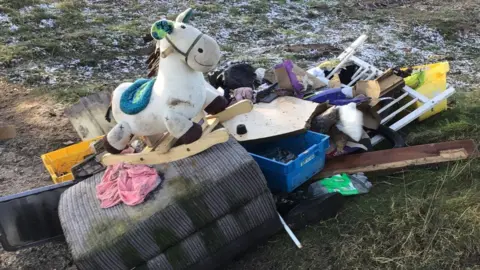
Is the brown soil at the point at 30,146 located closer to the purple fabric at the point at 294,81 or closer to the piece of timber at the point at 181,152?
the piece of timber at the point at 181,152

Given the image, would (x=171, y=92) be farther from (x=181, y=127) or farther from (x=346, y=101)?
(x=346, y=101)

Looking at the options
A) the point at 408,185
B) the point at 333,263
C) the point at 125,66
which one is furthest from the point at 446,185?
the point at 125,66

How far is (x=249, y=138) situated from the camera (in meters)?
3.16

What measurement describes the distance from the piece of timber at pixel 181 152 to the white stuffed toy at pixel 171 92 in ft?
0.27

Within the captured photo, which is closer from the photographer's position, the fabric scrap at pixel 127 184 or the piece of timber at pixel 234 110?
the fabric scrap at pixel 127 184

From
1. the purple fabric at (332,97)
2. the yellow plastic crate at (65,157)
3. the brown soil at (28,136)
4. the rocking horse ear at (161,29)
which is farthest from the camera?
the purple fabric at (332,97)

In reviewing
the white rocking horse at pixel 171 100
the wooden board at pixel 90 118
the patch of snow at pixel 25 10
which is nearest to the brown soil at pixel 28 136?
the wooden board at pixel 90 118

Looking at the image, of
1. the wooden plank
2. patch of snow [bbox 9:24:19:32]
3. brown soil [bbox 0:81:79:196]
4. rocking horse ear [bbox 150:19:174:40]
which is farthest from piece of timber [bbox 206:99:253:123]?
patch of snow [bbox 9:24:19:32]

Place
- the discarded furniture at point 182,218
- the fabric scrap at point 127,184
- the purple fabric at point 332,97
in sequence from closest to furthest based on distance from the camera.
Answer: the discarded furniture at point 182,218, the fabric scrap at point 127,184, the purple fabric at point 332,97

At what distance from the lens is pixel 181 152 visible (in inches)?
99.2

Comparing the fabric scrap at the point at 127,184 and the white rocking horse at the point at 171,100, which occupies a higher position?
the white rocking horse at the point at 171,100

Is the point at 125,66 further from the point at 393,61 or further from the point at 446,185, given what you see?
the point at 446,185

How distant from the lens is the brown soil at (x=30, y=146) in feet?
9.12

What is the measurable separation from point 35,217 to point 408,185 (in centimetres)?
250
